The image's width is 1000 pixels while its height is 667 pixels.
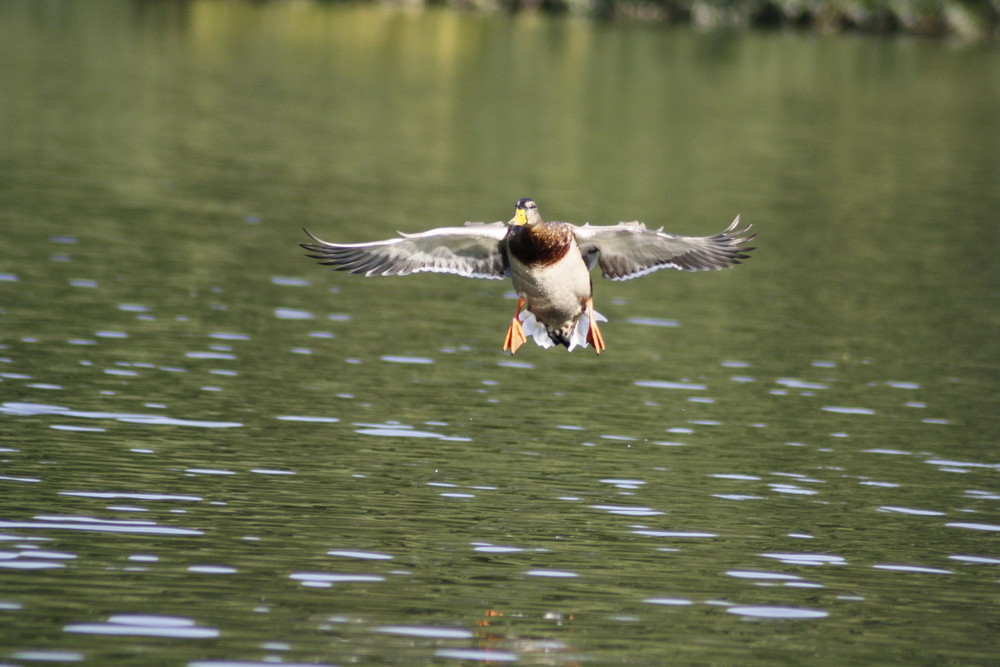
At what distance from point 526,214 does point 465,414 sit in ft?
13.7

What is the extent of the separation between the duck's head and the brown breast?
0.06m

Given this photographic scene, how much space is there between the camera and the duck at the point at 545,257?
14102 millimetres

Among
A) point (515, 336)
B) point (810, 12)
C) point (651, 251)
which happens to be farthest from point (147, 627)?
point (810, 12)

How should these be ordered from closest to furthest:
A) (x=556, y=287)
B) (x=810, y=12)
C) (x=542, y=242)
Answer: (x=542, y=242) → (x=556, y=287) → (x=810, y=12)

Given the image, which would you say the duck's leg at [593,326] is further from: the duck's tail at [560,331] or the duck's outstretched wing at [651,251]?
the duck's outstretched wing at [651,251]

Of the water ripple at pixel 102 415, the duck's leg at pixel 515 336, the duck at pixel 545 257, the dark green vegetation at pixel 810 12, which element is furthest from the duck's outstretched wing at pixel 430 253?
the dark green vegetation at pixel 810 12

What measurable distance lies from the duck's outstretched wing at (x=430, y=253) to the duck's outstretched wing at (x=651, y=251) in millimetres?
807

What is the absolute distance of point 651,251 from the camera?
15.0 m

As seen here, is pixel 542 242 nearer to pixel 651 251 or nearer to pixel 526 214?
pixel 526 214

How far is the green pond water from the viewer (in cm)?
1160

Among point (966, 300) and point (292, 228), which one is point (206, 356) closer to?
point (292, 228)

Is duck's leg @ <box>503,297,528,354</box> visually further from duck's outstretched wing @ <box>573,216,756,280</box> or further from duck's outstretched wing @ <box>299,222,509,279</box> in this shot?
duck's outstretched wing @ <box>573,216,756,280</box>

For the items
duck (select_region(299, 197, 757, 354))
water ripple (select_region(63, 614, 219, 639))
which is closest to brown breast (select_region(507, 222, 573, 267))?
duck (select_region(299, 197, 757, 354))

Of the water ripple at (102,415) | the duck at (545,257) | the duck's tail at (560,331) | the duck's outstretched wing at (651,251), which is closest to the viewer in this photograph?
the duck at (545,257)
